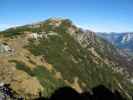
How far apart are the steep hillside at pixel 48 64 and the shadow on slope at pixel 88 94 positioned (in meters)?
2.02

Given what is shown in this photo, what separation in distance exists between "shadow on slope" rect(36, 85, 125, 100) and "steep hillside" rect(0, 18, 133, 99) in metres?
2.02

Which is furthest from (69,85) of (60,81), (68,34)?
(68,34)

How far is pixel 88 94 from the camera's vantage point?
337ft

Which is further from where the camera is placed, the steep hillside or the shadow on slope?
the shadow on slope

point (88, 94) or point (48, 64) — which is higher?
point (48, 64)

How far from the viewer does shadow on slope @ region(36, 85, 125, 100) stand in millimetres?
86075

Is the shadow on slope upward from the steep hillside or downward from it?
downward

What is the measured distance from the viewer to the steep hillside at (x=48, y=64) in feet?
252

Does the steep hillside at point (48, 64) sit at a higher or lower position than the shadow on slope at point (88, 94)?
higher

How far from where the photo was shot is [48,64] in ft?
330

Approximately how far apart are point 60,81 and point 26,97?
79.8 feet

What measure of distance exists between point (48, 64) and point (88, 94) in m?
19.8

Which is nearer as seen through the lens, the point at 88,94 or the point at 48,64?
the point at 48,64

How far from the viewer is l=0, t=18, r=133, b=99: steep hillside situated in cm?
7690
